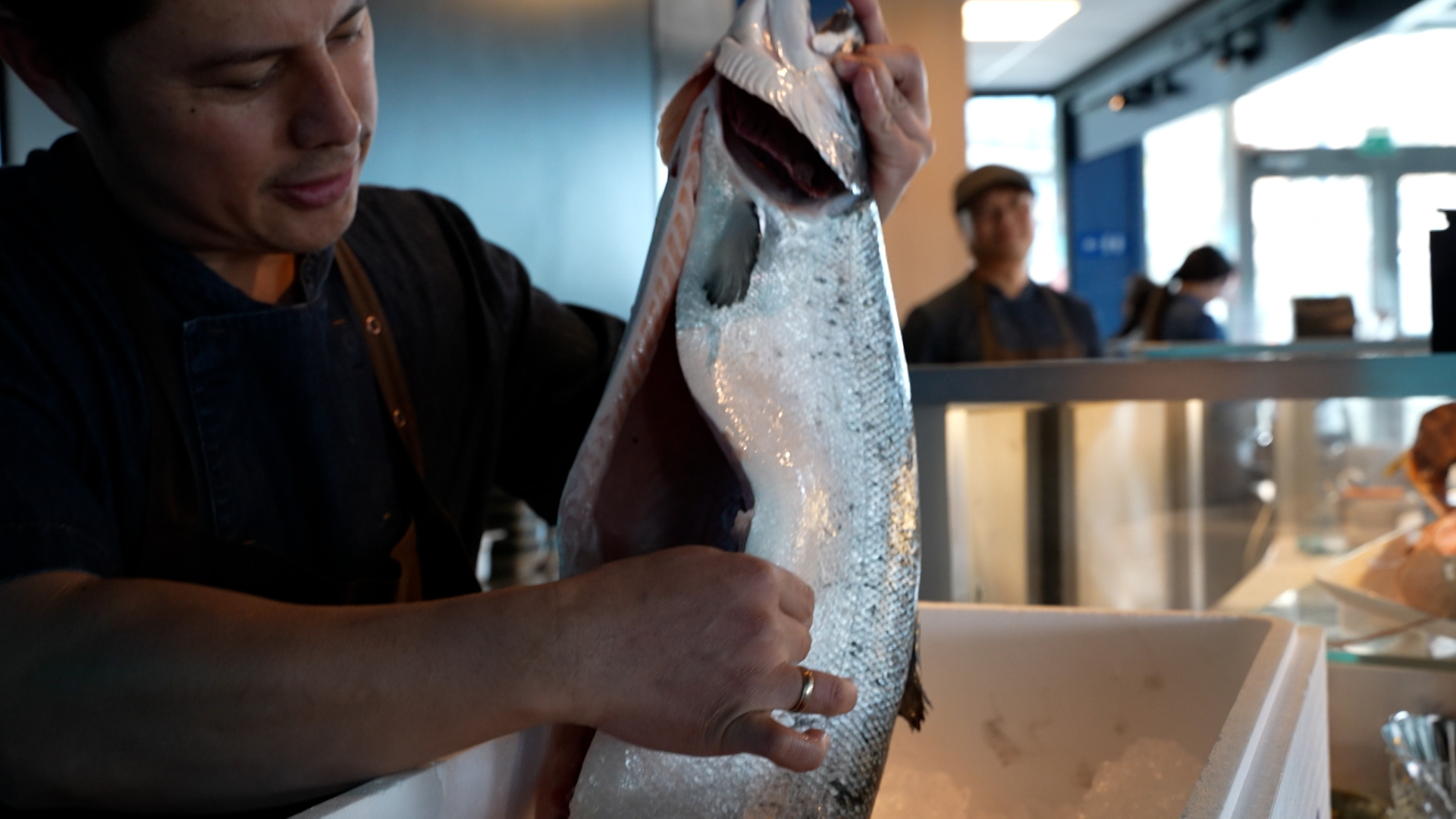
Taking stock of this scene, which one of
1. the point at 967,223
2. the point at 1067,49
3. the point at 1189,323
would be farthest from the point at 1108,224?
the point at 967,223

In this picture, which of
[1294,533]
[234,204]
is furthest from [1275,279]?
A: [234,204]

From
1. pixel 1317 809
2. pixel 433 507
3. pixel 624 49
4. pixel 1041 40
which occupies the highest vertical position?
pixel 1041 40

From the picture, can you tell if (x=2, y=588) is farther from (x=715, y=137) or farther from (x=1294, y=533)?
(x=1294, y=533)

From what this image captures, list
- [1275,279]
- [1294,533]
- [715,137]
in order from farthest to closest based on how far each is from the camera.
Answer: [1275,279] → [1294,533] → [715,137]

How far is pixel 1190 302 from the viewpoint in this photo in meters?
5.86

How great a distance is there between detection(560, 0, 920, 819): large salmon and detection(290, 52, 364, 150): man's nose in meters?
0.28

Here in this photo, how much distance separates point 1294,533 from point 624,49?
216cm

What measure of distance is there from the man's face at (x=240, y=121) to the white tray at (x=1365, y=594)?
1154 mm

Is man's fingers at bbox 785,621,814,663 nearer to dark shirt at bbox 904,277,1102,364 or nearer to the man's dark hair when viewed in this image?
the man's dark hair

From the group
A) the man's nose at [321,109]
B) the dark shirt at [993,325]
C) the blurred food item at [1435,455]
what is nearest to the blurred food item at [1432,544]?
the blurred food item at [1435,455]

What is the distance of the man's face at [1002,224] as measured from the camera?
3990mm

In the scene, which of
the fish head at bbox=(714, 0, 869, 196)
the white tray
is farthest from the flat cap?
the fish head at bbox=(714, 0, 869, 196)

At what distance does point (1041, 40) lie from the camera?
8875 millimetres

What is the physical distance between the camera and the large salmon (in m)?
0.75
